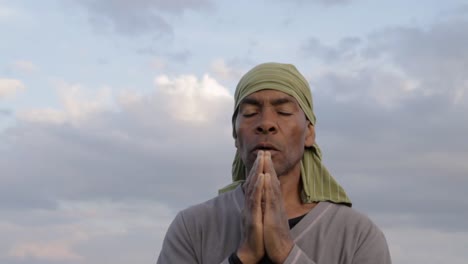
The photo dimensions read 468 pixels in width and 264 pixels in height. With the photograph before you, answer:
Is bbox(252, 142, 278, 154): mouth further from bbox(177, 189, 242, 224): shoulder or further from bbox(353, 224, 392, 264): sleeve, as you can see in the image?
bbox(353, 224, 392, 264): sleeve

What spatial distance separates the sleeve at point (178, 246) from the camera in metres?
7.93

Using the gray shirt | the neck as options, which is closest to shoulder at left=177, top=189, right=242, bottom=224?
the gray shirt

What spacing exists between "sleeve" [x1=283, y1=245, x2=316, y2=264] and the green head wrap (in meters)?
0.76

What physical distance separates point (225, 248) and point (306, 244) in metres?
0.62

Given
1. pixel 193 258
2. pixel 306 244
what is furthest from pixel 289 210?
pixel 193 258

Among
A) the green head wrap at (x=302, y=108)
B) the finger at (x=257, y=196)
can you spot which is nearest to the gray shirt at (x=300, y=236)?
the green head wrap at (x=302, y=108)

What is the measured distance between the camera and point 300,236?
311 inches

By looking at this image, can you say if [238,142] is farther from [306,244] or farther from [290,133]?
[306,244]

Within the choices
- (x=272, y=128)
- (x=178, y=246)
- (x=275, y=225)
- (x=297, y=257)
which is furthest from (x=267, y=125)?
(x=178, y=246)

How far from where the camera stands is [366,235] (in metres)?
8.02

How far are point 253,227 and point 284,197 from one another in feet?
2.74

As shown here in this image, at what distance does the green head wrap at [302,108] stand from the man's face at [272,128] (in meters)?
0.07

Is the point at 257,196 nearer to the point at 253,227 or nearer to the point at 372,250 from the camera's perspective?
the point at 253,227

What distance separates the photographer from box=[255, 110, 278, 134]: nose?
25.7ft
